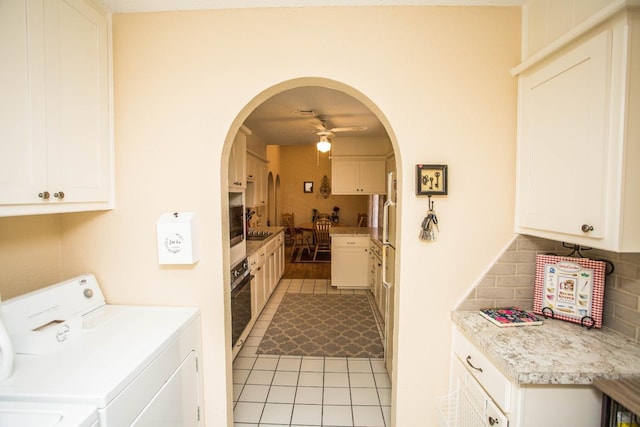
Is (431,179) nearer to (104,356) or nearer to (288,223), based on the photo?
(104,356)

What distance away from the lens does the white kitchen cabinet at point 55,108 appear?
1.04 metres

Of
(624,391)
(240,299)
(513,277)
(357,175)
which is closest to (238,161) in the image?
(240,299)

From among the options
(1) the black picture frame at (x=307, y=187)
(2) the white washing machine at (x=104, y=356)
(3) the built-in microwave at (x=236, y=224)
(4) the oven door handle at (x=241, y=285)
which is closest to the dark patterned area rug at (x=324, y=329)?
(4) the oven door handle at (x=241, y=285)

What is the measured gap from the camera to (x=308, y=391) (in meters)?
2.23

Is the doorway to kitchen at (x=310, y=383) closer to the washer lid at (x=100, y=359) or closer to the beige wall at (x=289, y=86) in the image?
the beige wall at (x=289, y=86)

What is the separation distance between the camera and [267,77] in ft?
4.91

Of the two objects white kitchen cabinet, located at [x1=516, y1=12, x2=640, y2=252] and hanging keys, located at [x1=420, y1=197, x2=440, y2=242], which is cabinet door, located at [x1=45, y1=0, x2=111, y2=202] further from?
white kitchen cabinet, located at [x1=516, y1=12, x2=640, y2=252]

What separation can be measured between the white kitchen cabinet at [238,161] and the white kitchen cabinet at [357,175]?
1.97m

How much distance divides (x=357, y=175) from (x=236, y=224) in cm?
269

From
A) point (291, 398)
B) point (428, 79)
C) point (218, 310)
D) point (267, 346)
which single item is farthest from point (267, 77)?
point (267, 346)

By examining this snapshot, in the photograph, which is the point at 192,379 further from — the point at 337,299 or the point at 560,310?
the point at 337,299

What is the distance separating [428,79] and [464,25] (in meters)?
0.33

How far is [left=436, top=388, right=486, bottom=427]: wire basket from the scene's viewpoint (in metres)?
1.29

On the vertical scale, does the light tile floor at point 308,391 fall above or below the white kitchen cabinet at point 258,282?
below
